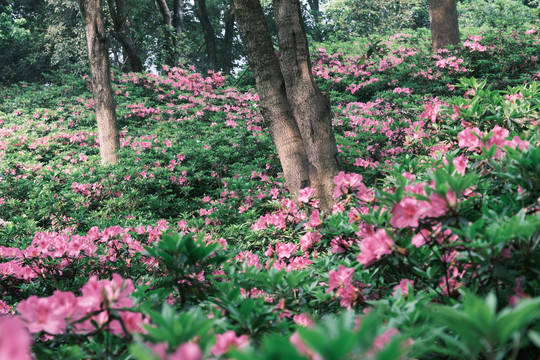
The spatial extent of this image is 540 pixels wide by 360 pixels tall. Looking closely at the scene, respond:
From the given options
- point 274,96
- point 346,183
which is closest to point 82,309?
point 346,183

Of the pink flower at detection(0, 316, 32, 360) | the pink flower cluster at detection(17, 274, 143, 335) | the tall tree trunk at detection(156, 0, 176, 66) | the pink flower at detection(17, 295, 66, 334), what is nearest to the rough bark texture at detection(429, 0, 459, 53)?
the tall tree trunk at detection(156, 0, 176, 66)

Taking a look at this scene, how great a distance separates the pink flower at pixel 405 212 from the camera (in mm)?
1117

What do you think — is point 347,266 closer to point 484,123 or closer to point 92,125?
point 484,123

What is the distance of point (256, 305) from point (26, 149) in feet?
26.1

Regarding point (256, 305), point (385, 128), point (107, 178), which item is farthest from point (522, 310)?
point (107, 178)

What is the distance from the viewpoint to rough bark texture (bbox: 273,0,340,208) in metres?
3.40

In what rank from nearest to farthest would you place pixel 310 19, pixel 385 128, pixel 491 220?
pixel 491 220, pixel 385 128, pixel 310 19

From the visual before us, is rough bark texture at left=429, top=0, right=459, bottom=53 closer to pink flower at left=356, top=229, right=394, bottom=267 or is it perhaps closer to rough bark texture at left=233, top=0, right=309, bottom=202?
rough bark texture at left=233, top=0, right=309, bottom=202

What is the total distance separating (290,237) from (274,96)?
1361 mm

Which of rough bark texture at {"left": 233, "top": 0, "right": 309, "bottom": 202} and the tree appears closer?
the tree

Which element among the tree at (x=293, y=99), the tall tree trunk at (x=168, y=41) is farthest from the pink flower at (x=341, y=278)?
the tall tree trunk at (x=168, y=41)

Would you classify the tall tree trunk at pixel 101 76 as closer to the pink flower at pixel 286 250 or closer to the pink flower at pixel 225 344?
the pink flower at pixel 286 250

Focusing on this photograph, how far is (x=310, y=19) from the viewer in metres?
23.8

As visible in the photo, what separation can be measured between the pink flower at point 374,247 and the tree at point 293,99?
6.86 feet
